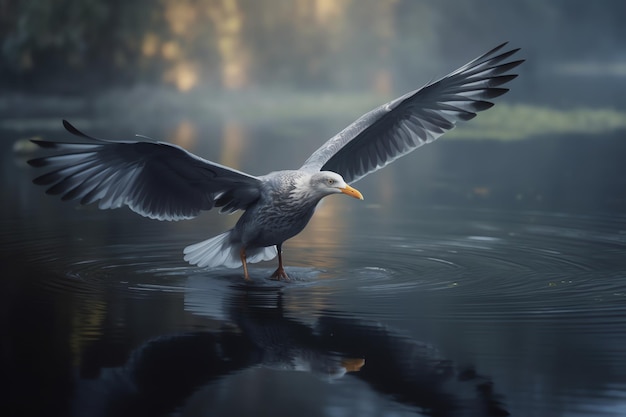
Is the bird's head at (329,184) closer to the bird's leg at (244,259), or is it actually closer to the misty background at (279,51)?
the bird's leg at (244,259)

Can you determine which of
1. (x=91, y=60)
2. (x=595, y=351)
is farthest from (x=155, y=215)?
(x=91, y=60)

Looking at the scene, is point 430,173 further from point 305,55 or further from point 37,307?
point 305,55

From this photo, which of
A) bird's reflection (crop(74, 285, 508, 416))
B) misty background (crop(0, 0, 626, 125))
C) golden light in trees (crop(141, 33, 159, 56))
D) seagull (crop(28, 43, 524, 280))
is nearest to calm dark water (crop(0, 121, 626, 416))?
bird's reflection (crop(74, 285, 508, 416))

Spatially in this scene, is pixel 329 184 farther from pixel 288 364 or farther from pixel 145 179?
pixel 288 364

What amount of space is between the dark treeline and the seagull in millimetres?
18757

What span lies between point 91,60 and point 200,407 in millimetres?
22648

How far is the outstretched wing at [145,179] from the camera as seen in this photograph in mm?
6762

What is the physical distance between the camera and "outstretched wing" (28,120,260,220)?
6.76 meters

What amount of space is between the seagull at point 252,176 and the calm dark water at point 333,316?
1.03ft

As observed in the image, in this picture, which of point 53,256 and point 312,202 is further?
point 53,256

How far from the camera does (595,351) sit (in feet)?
17.2

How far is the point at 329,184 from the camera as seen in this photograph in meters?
7.05

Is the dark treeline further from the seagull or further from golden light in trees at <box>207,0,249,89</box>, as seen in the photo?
the seagull

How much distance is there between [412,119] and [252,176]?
5.79ft
